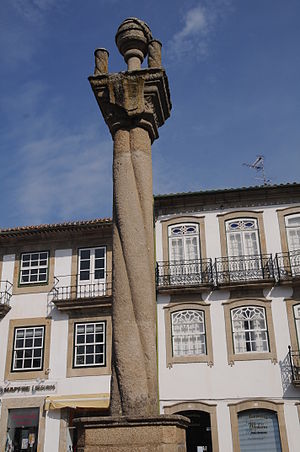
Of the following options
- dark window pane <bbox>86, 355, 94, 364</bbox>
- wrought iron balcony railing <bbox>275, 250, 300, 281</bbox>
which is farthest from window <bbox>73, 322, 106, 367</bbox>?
wrought iron balcony railing <bbox>275, 250, 300, 281</bbox>

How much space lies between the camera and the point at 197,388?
16.9 metres

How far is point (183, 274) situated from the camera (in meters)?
18.2

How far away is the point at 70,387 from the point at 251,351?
6.30m

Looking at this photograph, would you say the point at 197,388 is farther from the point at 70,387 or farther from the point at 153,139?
the point at 153,139

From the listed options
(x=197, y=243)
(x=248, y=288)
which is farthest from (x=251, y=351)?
(x=197, y=243)

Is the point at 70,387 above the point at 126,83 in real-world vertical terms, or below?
below

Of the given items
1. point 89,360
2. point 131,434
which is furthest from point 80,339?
point 131,434

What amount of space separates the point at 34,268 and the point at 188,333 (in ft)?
21.3

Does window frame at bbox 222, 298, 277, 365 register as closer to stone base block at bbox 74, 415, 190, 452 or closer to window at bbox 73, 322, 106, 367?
window at bbox 73, 322, 106, 367

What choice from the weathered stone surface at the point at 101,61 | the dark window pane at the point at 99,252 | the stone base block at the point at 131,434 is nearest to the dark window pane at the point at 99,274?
the dark window pane at the point at 99,252

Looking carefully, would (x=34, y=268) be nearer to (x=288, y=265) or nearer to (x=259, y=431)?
(x=288, y=265)

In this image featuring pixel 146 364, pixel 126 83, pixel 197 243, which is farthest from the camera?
pixel 197 243

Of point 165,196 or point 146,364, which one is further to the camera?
point 165,196

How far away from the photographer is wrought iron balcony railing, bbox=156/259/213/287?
59.3ft
